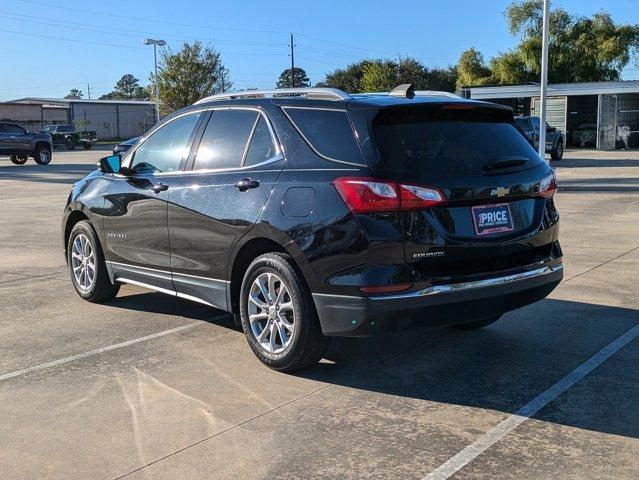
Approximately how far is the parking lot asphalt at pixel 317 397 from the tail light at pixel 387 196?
1.17 metres

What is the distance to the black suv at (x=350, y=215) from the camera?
14.5 feet

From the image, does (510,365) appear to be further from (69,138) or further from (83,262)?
(69,138)

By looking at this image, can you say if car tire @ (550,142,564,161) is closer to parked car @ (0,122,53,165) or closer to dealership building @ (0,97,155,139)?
parked car @ (0,122,53,165)

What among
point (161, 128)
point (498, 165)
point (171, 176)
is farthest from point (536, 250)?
point (161, 128)

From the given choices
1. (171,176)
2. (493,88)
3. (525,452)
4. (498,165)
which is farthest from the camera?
(493,88)

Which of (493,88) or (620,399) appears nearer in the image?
(620,399)

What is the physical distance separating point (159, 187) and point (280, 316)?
168 cm

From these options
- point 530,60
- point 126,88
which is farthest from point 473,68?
point 126,88

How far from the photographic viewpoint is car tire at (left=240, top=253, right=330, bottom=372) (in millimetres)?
4730

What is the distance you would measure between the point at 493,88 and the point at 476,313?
4156cm

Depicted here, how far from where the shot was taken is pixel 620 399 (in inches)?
175

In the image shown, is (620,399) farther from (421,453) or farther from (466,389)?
(421,453)

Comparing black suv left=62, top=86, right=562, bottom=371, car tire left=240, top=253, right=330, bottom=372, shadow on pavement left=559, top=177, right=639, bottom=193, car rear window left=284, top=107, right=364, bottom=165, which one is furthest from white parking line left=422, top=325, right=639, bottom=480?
shadow on pavement left=559, top=177, right=639, bottom=193

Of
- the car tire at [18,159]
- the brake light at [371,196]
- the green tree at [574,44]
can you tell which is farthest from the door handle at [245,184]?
the green tree at [574,44]
